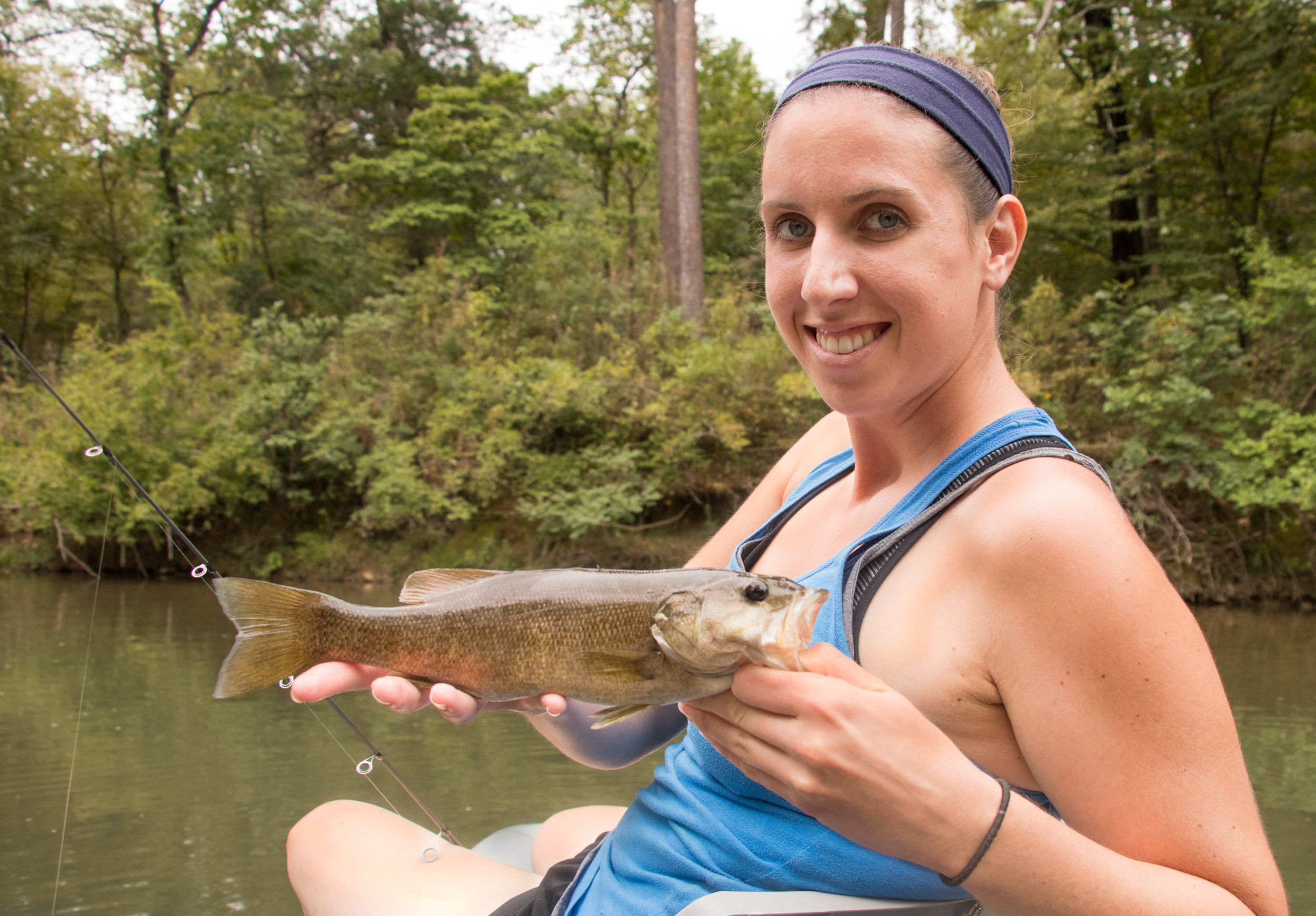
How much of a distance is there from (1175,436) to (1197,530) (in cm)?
120

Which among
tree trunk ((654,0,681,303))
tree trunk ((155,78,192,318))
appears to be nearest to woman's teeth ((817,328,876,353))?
tree trunk ((654,0,681,303))

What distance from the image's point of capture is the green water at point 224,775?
11.6ft

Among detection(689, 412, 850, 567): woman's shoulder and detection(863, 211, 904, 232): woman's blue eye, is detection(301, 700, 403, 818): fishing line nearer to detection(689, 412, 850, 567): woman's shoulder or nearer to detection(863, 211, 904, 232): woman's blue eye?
detection(689, 412, 850, 567): woman's shoulder

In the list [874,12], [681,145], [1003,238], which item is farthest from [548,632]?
[874,12]

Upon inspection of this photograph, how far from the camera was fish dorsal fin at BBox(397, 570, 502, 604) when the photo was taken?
1.60m

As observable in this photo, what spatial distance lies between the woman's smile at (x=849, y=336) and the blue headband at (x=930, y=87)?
315 mm

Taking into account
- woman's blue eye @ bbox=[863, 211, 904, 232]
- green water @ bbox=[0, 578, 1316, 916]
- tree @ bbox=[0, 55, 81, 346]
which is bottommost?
green water @ bbox=[0, 578, 1316, 916]

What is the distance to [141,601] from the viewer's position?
1138 cm

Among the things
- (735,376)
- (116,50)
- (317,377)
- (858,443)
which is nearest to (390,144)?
(116,50)

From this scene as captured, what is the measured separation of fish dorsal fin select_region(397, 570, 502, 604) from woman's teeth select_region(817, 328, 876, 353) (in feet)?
2.31

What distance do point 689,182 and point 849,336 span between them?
1426cm

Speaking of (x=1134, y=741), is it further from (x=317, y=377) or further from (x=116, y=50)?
(x=116, y=50)

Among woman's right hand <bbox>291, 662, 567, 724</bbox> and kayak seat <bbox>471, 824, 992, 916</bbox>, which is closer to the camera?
kayak seat <bbox>471, 824, 992, 916</bbox>

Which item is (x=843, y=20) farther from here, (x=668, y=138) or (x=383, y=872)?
(x=383, y=872)
